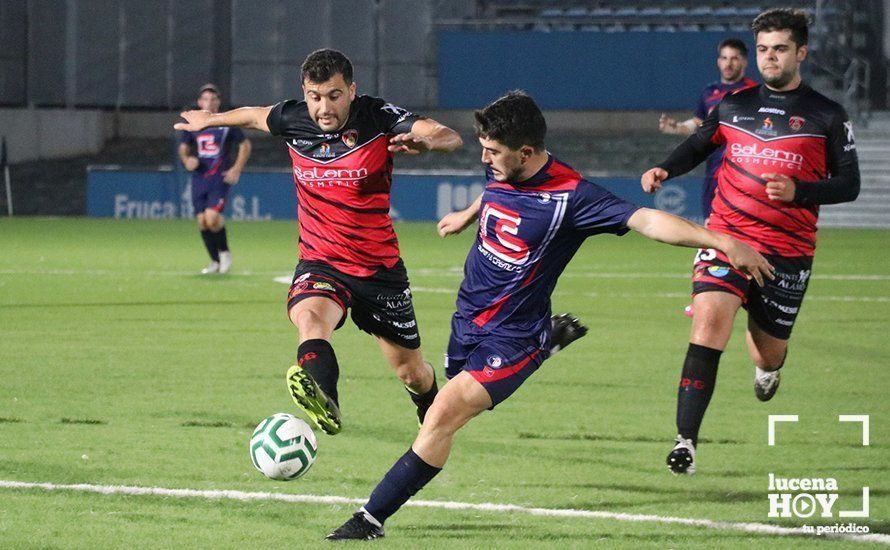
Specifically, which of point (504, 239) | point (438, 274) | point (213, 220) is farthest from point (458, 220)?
point (438, 274)

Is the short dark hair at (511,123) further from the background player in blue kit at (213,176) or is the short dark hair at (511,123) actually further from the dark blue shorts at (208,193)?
the dark blue shorts at (208,193)

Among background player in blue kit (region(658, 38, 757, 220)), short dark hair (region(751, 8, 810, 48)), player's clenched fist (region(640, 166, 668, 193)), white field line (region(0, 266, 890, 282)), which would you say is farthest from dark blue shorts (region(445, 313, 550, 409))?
white field line (region(0, 266, 890, 282))

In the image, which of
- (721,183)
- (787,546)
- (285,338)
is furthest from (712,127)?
(285,338)

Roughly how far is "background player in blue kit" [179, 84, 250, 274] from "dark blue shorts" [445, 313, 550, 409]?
42.1 ft

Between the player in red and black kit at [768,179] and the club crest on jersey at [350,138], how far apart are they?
1.60m

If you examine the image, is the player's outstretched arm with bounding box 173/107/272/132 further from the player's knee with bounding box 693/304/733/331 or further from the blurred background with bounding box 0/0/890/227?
the blurred background with bounding box 0/0/890/227

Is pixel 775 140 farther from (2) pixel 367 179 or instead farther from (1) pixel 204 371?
(1) pixel 204 371

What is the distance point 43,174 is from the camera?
1516 inches

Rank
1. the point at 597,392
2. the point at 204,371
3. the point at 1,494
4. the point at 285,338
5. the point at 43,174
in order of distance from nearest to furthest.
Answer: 1. the point at 1,494
2. the point at 597,392
3. the point at 204,371
4. the point at 285,338
5. the point at 43,174

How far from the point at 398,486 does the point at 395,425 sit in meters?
2.90

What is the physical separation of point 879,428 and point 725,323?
1657 mm

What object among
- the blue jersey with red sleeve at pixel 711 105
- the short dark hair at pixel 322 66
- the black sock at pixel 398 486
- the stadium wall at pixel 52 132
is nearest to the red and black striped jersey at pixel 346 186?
the short dark hair at pixel 322 66

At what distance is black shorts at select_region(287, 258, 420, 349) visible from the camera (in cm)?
772

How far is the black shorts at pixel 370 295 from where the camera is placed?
772 centimetres
